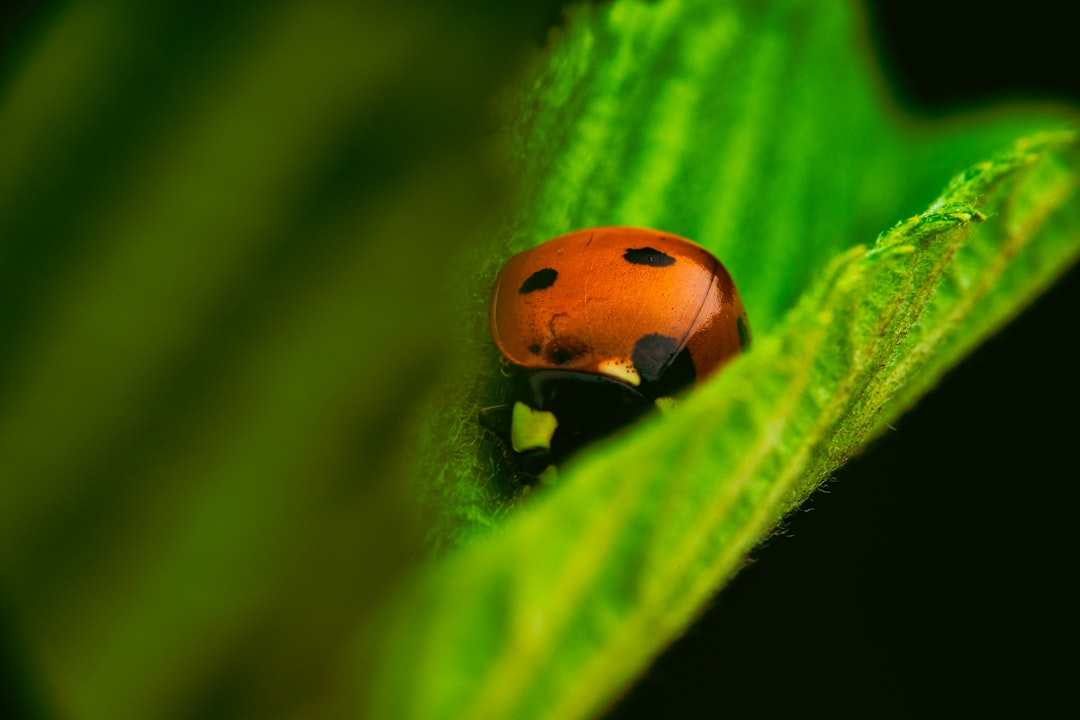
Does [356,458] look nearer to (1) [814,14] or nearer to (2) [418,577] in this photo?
(2) [418,577]

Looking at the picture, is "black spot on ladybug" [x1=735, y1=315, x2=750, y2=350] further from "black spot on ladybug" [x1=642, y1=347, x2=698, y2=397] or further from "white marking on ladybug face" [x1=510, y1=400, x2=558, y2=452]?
"white marking on ladybug face" [x1=510, y1=400, x2=558, y2=452]

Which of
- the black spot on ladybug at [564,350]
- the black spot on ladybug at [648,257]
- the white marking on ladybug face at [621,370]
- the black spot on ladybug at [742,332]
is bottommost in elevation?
the black spot on ladybug at [742,332]

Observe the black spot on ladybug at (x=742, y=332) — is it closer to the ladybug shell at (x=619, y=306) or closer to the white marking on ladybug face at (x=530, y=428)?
the ladybug shell at (x=619, y=306)

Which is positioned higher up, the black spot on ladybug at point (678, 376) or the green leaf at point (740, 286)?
the green leaf at point (740, 286)

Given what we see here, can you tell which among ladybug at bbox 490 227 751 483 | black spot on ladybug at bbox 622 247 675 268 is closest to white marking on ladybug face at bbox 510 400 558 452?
ladybug at bbox 490 227 751 483

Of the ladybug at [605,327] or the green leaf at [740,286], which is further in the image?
the ladybug at [605,327]

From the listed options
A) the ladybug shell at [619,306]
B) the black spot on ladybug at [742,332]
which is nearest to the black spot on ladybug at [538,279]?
the ladybug shell at [619,306]

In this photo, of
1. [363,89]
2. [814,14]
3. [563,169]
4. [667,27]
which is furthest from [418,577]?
[814,14]
